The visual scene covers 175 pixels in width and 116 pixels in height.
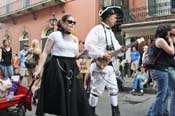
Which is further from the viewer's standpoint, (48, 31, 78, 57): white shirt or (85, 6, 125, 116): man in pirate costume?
(85, 6, 125, 116): man in pirate costume

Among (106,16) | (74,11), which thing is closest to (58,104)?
(106,16)

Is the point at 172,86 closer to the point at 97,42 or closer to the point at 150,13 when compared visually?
the point at 97,42

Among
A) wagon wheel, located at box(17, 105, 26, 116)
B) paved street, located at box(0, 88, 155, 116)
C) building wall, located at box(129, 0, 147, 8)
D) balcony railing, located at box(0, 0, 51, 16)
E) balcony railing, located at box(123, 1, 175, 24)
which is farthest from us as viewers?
balcony railing, located at box(0, 0, 51, 16)

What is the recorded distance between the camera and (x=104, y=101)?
889 cm

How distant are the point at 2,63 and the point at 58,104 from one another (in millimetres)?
5922

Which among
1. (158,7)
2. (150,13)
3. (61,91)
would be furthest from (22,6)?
(61,91)

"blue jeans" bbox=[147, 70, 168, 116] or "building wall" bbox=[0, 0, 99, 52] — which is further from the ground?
"building wall" bbox=[0, 0, 99, 52]

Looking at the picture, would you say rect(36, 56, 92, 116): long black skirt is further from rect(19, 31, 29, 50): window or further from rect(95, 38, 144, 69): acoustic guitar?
rect(19, 31, 29, 50): window

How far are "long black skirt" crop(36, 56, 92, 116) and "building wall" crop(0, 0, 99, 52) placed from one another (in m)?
14.8

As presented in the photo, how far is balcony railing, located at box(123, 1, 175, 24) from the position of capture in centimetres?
1638

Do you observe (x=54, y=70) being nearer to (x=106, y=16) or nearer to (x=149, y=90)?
(x=106, y=16)

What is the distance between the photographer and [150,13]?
17.4m

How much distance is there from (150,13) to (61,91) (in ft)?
43.6

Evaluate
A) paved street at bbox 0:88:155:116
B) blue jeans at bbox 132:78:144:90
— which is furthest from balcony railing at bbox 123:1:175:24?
paved street at bbox 0:88:155:116
